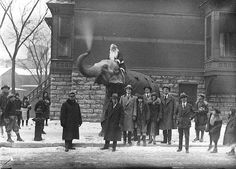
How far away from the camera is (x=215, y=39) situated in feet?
66.7

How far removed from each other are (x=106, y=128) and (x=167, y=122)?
95.4 inches

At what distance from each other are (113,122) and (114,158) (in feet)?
6.16

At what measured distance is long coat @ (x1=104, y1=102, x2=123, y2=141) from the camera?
10820 millimetres

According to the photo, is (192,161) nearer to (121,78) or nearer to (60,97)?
(121,78)

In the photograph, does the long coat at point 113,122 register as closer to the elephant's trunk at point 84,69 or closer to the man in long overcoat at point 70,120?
the man in long overcoat at point 70,120

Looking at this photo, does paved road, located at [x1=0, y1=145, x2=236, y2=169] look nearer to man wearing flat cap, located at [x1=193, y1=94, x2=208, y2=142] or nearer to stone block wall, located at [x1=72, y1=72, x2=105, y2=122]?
man wearing flat cap, located at [x1=193, y1=94, x2=208, y2=142]

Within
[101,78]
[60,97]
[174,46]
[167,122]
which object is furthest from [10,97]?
[174,46]

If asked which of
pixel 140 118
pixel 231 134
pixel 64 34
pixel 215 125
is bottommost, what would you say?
pixel 231 134

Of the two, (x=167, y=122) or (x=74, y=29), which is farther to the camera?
(x=74, y=29)

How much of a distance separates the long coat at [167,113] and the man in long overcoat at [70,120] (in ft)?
9.39

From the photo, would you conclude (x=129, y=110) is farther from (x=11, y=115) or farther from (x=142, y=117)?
(x=11, y=115)

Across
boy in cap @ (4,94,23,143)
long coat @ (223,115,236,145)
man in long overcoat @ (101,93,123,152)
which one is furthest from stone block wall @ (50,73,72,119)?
long coat @ (223,115,236,145)

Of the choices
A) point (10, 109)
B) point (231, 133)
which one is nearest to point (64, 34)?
point (10, 109)

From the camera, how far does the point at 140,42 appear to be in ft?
70.9
